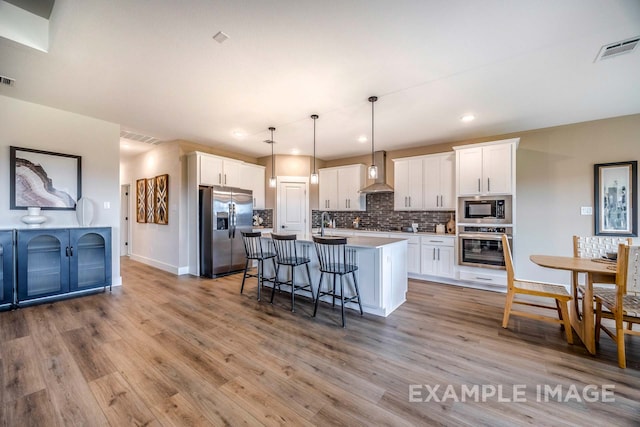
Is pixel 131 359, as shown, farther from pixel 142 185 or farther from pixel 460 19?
pixel 142 185

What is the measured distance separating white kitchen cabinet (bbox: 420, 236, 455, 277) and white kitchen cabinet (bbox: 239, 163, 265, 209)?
12.6 feet

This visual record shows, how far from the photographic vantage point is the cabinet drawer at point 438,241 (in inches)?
177

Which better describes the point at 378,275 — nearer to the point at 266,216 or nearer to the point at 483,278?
the point at 483,278

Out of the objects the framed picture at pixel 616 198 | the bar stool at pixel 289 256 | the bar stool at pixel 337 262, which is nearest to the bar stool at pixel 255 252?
the bar stool at pixel 289 256

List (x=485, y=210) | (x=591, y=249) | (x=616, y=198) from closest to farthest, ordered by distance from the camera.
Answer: (x=591, y=249) < (x=616, y=198) < (x=485, y=210)

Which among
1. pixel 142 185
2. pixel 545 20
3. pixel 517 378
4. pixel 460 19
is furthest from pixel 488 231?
pixel 142 185

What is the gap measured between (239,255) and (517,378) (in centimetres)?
456

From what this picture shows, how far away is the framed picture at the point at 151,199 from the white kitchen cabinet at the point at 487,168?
617 cm

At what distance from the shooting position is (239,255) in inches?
206

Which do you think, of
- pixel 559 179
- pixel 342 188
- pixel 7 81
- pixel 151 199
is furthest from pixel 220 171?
pixel 559 179

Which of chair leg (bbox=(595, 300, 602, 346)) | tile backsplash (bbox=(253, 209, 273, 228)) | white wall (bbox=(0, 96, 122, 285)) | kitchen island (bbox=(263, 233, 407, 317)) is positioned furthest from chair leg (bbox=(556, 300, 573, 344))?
white wall (bbox=(0, 96, 122, 285))

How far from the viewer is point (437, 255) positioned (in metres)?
4.60

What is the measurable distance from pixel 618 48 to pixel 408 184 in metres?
3.19

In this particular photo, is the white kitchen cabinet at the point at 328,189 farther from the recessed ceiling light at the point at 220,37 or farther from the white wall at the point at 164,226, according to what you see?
the recessed ceiling light at the point at 220,37
